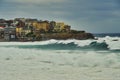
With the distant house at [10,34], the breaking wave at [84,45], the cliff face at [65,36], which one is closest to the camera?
the breaking wave at [84,45]

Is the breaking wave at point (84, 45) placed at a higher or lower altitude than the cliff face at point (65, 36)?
higher

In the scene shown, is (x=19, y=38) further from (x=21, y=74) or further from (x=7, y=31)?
(x=21, y=74)

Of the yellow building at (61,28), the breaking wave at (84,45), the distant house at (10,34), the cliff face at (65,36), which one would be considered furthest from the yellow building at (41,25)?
the breaking wave at (84,45)

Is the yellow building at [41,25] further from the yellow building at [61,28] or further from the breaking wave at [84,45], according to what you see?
the breaking wave at [84,45]

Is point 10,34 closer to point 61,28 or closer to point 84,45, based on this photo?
point 61,28

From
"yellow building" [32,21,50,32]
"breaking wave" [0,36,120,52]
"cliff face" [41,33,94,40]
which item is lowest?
"cliff face" [41,33,94,40]

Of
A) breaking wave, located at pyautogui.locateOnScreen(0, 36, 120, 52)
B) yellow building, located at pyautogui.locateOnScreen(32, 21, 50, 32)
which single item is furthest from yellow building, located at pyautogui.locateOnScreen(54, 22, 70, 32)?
breaking wave, located at pyautogui.locateOnScreen(0, 36, 120, 52)

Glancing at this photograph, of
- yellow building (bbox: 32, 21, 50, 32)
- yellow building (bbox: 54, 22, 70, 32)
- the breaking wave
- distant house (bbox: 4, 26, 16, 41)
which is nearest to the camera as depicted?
the breaking wave

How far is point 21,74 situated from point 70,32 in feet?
220

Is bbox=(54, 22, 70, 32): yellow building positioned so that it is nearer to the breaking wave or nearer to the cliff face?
the cliff face

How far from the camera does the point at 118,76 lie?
1311cm

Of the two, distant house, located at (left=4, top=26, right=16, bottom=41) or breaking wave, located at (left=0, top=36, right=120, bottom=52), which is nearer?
breaking wave, located at (left=0, top=36, right=120, bottom=52)

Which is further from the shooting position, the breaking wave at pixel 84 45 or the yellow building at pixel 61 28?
the yellow building at pixel 61 28

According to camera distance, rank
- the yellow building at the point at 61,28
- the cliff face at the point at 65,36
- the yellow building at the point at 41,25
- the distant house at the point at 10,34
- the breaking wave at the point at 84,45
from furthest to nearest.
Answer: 1. the yellow building at the point at 61,28
2. the yellow building at the point at 41,25
3. the cliff face at the point at 65,36
4. the distant house at the point at 10,34
5. the breaking wave at the point at 84,45
